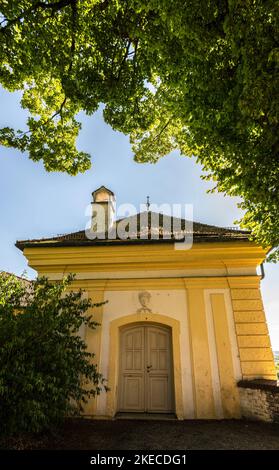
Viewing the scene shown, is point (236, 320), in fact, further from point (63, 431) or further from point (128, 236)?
point (63, 431)

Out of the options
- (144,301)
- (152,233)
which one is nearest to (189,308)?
(144,301)

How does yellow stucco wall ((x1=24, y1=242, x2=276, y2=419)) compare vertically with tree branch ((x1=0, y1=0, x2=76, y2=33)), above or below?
below

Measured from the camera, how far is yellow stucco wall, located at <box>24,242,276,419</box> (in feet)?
18.7

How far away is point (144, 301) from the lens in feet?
21.3

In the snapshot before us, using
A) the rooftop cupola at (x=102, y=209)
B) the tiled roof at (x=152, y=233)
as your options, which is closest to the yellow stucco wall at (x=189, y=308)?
the tiled roof at (x=152, y=233)

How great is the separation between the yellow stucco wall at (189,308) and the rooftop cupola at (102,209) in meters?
1.67

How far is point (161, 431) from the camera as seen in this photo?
4.67 metres

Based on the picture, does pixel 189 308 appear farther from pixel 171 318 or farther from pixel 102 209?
pixel 102 209

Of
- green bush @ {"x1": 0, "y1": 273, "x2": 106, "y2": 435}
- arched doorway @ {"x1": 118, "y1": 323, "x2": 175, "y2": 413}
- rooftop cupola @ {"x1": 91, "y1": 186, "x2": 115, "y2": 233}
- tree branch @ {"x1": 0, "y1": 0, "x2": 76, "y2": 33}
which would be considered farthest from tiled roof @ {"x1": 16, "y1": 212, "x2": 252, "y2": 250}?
tree branch @ {"x1": 0, "y1": 0, "x2": 76, "y2": 33}

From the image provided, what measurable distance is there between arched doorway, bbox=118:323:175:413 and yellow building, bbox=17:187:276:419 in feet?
0.07

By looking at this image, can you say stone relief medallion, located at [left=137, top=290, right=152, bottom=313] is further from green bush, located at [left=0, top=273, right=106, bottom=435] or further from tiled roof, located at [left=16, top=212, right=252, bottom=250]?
green bush, located at [left=0, top=273, right=106, bottom=435]

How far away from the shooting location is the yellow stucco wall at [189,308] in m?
5.70

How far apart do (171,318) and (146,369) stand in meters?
1.39

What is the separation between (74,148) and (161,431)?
300 inches
